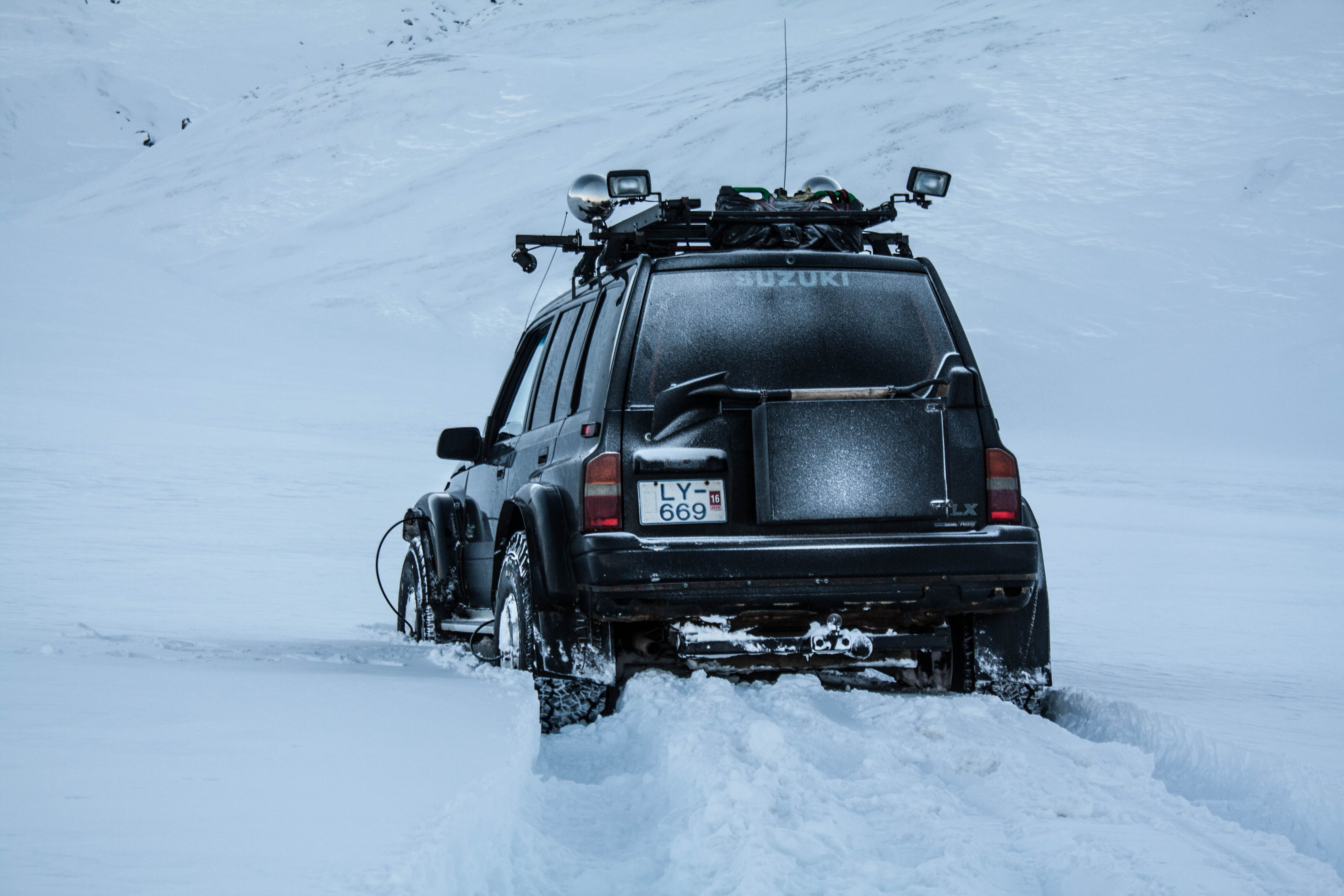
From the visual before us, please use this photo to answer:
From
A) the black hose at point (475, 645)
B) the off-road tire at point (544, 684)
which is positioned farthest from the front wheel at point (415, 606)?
the off-road tire at point (544, 684)

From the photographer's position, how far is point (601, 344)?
477 centimetres

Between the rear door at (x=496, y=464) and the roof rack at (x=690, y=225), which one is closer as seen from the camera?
the roof rack at (x=690, y=225)

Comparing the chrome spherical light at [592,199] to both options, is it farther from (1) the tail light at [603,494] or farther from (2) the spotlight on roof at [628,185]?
(1) the tail light at [603,494]

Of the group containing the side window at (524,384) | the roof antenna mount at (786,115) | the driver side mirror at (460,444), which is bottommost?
the driver side mirror at (460,444)

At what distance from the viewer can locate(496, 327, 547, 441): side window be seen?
5.93 metres

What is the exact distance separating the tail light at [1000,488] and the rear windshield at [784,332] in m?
0.36

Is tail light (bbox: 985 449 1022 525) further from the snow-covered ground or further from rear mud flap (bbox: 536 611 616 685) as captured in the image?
rear mud flap (bbox: 536 611 616 685)

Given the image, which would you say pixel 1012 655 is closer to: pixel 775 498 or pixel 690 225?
pixel 775 498

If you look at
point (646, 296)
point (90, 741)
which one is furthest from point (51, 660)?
point (646, 296)

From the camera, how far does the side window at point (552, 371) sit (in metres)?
5.39

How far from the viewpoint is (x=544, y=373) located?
568cm

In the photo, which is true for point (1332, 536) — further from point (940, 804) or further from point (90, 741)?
point (90, 741)

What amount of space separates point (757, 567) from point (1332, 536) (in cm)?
1351

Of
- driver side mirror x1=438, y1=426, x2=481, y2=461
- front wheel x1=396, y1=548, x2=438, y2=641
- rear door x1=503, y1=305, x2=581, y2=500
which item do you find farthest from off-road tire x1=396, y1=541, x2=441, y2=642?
rear door x1=503, y1=305, x2=581, y2=500
